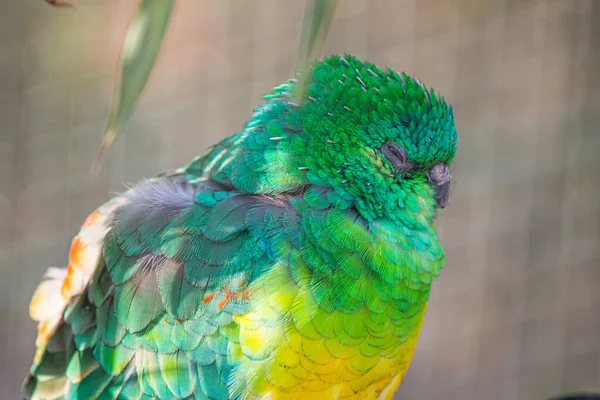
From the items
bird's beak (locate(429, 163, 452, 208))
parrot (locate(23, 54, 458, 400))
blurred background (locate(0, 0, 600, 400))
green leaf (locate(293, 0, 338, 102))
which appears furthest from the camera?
blurred background (locate(0, 0, 600, 400))

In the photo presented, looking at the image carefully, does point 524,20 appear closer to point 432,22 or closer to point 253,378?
point 432,22

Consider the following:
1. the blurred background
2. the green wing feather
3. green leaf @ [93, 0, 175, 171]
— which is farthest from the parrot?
the blurred background

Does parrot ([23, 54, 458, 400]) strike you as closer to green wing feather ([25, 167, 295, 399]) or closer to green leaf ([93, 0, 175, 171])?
green wing feather ([25, 167, 295, 399])

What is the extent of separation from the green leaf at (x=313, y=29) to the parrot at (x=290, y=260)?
0.90m

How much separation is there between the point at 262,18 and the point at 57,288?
2150 millimetres

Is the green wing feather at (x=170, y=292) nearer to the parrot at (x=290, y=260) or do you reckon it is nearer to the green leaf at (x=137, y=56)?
the parrot at (x=290, y=260)

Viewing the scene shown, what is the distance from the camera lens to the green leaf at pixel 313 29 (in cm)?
73

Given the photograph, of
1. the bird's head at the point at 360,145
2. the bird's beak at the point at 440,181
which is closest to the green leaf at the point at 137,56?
the bird's head at the point at 360,145

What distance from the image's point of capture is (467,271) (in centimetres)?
396

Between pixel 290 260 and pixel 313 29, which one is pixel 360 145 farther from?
pixel 313 29

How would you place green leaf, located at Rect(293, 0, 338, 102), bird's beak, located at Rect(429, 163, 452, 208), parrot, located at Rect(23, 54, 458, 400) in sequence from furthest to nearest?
bird's beak, located at Rect(429, 163, 452, 208)
parrot, located at Rect(23, 54, 458, 400)
green leaf, located at Rect(293, 0, 338, 102)

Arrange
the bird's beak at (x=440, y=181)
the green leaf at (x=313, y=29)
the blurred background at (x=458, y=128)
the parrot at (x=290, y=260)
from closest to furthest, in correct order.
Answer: the green leaf at (x=313, y=29) < the parrot at (x=290, y=260) < the bird's beak at (x=440, y=181) < the blurred background at (x=458, y=128)

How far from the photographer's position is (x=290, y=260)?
5.36 feet

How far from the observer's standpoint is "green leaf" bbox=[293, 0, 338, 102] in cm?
A: 73
